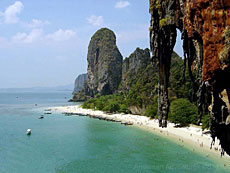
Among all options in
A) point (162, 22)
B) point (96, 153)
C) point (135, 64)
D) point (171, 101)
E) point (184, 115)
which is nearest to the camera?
point (162, 22)

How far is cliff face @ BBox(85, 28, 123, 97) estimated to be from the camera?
17400 cm

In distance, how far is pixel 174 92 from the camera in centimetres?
7681

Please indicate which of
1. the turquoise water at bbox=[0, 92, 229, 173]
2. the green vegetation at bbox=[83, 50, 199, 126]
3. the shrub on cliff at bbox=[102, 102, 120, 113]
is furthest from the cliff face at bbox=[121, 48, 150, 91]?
the turquoise water at bbox=[0, 92, 229, 173]

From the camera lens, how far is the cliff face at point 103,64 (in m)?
174

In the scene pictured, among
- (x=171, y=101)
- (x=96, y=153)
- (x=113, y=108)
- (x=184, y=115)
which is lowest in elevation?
(x=96, y=153)

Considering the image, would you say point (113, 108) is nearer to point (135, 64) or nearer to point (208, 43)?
point (135, 64)

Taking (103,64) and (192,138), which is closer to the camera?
(192,138)

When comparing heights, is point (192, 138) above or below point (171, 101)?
below

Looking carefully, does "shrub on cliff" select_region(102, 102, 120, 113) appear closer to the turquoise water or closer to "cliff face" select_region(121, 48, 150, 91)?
"cliff face" select_region(121, 48, 150, 91)

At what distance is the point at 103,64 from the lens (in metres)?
180

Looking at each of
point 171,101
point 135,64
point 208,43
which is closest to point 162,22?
point 208,43

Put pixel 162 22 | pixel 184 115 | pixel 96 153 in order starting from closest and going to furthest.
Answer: pixel 162 22 → pixel 96 153 → pixel 184 115

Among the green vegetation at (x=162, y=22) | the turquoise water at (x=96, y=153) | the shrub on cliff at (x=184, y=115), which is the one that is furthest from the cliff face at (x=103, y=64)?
the green vegetation at (x=162, y=22)

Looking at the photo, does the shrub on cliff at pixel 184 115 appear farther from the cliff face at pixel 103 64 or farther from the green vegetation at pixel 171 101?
the cliff face at pixel 103 64
